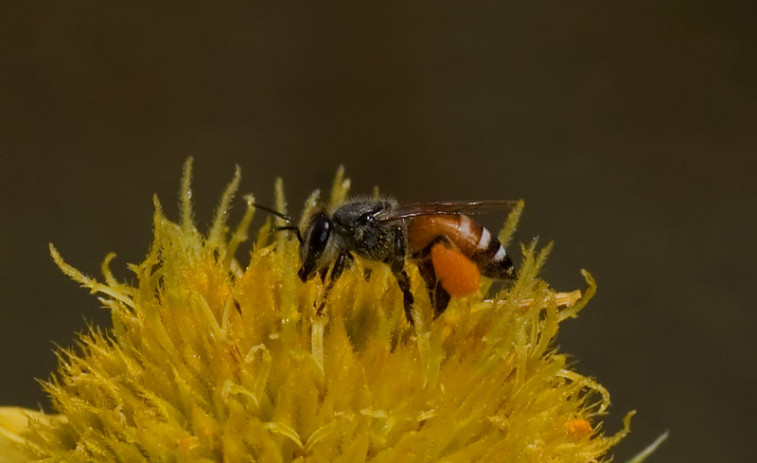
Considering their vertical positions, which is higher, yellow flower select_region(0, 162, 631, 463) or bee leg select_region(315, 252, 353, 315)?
bee leg select_region(315, 252, 353, 315)

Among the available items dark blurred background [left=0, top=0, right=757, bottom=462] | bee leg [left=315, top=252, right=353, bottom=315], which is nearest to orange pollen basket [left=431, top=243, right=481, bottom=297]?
bee leg [left=315, top=252, right=353, bottom=315]

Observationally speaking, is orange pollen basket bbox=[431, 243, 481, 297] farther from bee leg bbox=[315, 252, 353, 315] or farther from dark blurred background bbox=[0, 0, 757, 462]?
dark blurred background bbox=[0, 0, 757, 462]

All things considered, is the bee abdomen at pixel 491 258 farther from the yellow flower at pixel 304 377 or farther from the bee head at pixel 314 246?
the bee head at pixel 314 246

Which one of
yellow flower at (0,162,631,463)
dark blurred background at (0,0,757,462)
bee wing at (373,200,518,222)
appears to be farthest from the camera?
dark blurred background at (0,0,757,462)

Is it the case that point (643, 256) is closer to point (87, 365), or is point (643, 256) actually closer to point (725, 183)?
point (725, 183)

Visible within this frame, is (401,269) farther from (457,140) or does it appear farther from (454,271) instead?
(457,140)

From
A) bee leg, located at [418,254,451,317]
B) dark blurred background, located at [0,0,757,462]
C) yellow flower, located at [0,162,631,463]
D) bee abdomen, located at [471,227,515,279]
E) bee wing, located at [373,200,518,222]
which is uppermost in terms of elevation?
dark blurred background, located at [0,0,757,462]

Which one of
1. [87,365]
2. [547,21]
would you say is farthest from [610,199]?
[87,365]

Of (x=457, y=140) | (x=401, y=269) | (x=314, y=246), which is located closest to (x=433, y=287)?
(x=401, y=269)
